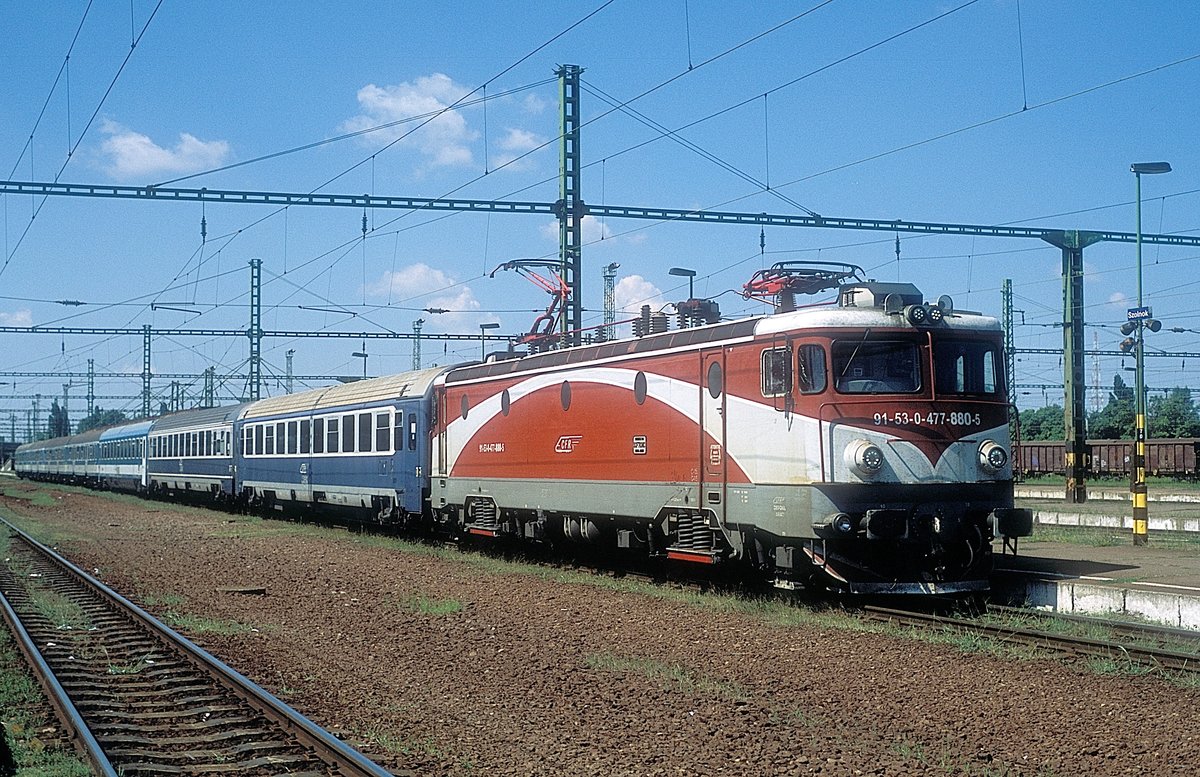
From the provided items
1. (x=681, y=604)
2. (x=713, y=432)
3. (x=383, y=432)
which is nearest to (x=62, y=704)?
(x=681, y=604)

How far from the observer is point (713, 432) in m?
14.8

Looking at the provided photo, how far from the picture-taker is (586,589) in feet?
52.8

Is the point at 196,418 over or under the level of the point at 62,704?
over

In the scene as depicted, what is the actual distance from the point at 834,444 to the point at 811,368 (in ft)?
3.05

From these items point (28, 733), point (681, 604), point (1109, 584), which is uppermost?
point (1109, 584)

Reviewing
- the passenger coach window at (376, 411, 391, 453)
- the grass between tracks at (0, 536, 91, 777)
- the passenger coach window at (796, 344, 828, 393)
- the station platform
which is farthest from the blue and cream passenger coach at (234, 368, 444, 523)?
the grass between tracks at (0, 536, 91, 777)

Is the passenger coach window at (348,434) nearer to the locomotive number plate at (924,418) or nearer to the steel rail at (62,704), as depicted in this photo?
the steel rail at (62,704)

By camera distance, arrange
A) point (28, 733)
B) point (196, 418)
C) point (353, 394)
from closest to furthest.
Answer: point (28, 733) → point (353, 394) → point (196, 418)

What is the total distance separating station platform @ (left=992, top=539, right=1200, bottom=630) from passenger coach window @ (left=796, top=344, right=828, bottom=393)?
3.66m

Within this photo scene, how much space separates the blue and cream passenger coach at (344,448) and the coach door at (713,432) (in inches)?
380

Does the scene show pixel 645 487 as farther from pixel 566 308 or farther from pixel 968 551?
pixel 566 308

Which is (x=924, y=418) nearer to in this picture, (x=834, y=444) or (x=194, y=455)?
(x=834, y=444)

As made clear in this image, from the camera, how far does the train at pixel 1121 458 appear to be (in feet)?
171

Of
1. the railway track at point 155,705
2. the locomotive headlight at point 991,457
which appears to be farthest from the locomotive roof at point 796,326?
the railway track at point 155,705
